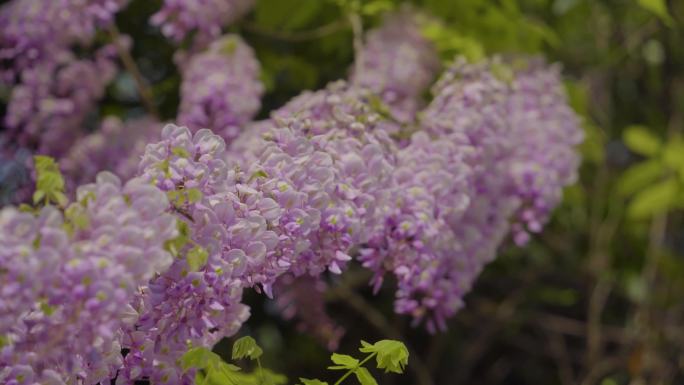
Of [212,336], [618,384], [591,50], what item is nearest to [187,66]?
[212,336]

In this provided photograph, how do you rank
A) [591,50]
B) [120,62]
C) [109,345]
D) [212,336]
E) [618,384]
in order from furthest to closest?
[618,384] → [591,50] → [120,62] → [212,336] → [109,345]

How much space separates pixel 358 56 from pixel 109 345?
1.40 metres

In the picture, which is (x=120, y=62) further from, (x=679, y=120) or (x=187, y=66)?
(x=679, y=120)

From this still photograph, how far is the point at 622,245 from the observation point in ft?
15.5

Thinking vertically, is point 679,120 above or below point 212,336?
below

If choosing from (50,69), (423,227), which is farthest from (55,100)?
(423,227)

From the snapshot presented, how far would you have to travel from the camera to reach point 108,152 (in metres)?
3.08

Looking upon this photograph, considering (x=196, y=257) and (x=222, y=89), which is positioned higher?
(x=196, y=257)

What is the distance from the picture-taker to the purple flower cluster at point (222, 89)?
9.52ft

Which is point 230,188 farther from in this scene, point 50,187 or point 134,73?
point 134,73

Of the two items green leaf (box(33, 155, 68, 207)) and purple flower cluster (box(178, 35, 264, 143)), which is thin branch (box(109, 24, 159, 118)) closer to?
purple flower cluster (box(178, 35, 264, 143))

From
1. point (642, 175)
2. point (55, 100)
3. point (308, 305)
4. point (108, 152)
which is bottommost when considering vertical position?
point (642, 175)

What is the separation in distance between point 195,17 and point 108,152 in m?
0.47

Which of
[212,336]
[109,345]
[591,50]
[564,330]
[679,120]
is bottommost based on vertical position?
[564,330]
